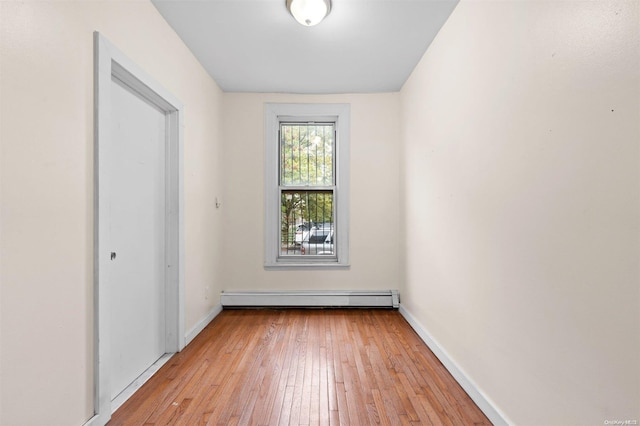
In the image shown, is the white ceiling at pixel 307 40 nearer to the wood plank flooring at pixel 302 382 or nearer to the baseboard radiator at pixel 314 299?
the baseboard radiator at pixel 314 299

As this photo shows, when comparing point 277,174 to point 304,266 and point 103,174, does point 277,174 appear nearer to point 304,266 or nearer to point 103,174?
point 304,266

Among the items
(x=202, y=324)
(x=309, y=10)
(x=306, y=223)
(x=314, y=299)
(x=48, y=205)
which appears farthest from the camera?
(x=306, y=223)

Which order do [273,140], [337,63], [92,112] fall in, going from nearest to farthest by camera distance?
[92,112] < [337,63] < [273,140]

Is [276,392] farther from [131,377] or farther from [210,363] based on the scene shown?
[131,377]

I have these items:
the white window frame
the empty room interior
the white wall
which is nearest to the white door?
the empty room interior

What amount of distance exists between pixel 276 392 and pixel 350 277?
6.55ft

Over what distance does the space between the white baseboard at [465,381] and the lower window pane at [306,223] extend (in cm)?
149

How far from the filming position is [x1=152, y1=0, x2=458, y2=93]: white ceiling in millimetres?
2281

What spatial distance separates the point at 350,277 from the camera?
12.8 ft

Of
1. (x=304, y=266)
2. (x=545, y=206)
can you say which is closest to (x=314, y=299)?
(x=304, y=266)

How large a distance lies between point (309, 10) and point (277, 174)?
79.9 inches

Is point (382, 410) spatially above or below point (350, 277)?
below

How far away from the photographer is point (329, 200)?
402 centimetres

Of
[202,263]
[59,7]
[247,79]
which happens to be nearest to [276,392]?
[202,263]
